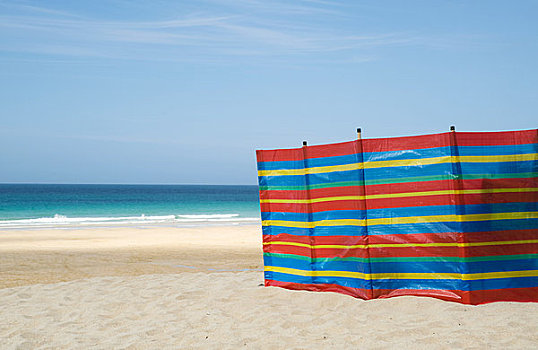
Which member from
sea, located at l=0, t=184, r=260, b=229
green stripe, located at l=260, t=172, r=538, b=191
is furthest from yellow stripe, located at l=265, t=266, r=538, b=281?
sea, located at l=0, t=184, r=260, b=229

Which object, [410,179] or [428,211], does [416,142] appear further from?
[428,211]

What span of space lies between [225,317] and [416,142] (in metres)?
3.07

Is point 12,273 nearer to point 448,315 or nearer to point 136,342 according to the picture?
point 136,342

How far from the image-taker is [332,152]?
6.68m

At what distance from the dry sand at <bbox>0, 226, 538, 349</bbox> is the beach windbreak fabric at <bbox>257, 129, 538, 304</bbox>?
0.90ft

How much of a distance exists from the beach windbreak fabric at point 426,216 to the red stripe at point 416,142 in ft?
0.04

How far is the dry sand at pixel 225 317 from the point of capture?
5.03 m

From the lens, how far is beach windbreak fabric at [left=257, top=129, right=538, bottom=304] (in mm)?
5832

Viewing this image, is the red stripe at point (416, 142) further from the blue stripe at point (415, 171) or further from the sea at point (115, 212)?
the sea at point (115, 212)

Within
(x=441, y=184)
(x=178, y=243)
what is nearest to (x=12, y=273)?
(x=178, y=243)

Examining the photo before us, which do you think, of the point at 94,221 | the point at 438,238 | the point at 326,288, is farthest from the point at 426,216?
the point at 94,221

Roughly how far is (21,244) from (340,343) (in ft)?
49.0

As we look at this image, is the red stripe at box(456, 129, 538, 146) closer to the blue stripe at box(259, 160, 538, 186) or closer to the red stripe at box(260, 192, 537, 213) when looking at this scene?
the blue stripe at box(259, 160, 538, 186)

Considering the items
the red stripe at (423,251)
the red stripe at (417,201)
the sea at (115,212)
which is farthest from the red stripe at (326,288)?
the sea at (115,212)
